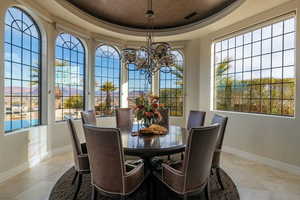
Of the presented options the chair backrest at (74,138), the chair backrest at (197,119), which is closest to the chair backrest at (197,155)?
the chair backrest at (74,138)

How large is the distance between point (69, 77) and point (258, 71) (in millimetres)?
4378

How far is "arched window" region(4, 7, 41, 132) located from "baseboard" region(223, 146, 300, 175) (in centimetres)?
438

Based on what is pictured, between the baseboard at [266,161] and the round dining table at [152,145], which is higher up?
the round dining table at [152,145]

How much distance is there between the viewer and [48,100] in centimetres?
388

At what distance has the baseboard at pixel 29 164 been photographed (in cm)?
282

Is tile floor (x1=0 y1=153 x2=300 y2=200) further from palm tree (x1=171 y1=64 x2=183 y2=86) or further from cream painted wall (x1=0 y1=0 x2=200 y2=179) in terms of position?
palm tree (x1=171 y1=64 x2=183 y2=86)

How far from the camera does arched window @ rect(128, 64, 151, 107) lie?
5.89m

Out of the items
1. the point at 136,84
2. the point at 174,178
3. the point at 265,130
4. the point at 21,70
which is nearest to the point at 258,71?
the point at 265,130

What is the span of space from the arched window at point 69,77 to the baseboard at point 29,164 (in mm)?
718

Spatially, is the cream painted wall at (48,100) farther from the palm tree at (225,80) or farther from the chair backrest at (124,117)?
the chair backrest at (124,117)

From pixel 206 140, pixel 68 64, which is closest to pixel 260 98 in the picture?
pixel 206 140

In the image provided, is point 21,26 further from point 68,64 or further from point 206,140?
point 206,140

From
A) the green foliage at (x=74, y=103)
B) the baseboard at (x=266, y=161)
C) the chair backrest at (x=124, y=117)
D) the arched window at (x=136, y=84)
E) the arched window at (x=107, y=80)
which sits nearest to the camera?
the baseboard at (x=266, y=161)

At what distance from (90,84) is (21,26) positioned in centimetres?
202
